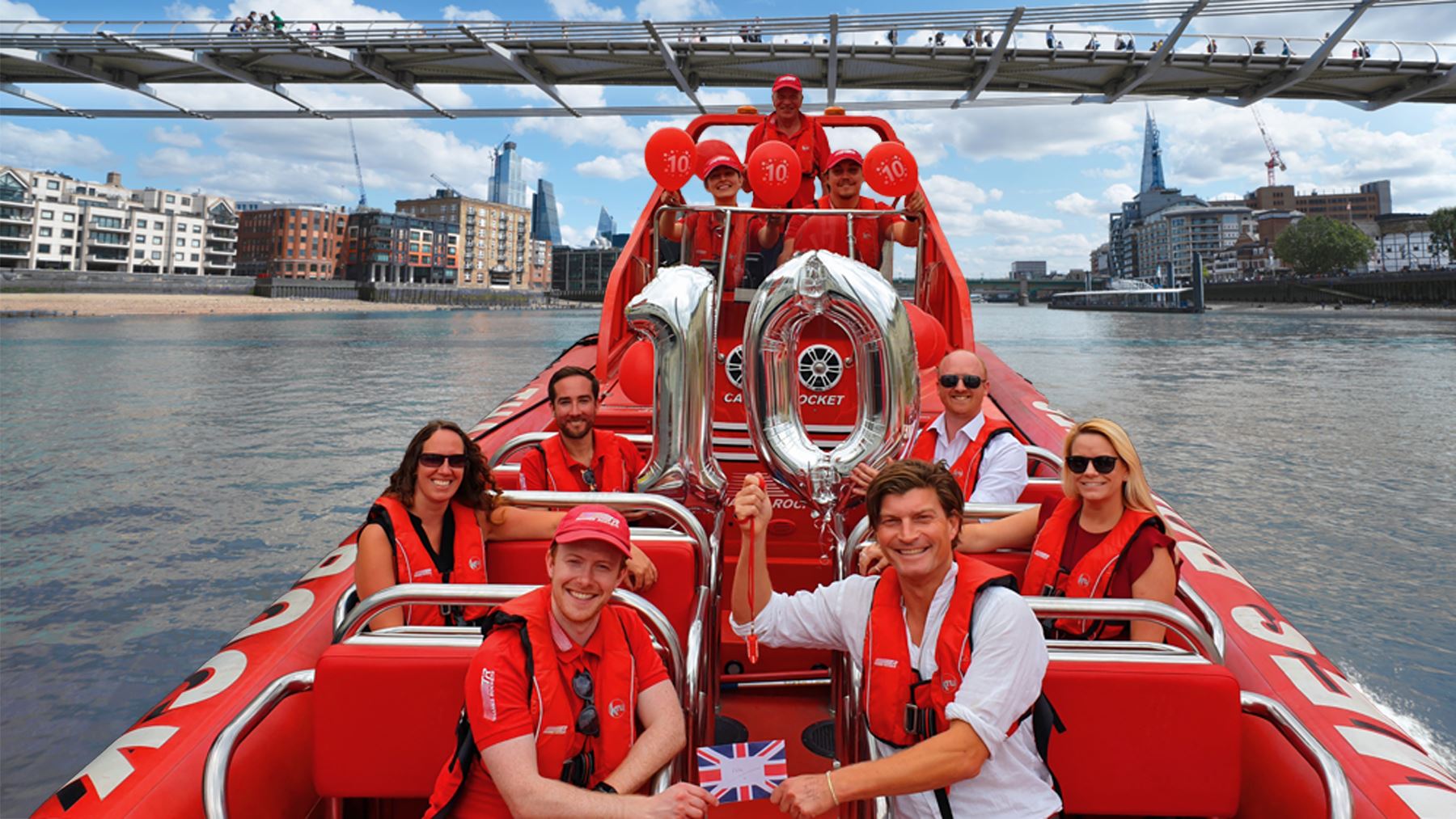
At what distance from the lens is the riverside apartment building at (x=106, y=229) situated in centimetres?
7550

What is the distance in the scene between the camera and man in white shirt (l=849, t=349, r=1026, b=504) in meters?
3.09

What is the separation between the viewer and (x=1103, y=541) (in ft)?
7.45

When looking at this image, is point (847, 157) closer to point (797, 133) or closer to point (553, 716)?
point (797, 133)

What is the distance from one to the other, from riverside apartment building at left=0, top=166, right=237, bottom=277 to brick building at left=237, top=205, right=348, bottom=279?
2580 millimetres

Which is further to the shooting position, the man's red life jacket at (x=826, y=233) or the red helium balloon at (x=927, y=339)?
the man's red life jacket at (x=826, y=233)

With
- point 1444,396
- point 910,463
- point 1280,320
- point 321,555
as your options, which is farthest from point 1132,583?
point 1280,320

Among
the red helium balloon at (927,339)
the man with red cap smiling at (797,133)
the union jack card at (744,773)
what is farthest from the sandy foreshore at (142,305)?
the union jack card at (744,773)

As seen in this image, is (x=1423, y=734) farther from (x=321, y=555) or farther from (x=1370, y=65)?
(x=1370, y=65)

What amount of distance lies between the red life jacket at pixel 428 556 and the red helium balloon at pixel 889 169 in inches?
105

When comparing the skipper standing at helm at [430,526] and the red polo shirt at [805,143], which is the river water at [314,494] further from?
the red polo shirt at [805,143]

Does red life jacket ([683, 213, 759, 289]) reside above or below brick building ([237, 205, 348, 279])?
below

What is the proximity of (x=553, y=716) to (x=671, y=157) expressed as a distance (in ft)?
10.6

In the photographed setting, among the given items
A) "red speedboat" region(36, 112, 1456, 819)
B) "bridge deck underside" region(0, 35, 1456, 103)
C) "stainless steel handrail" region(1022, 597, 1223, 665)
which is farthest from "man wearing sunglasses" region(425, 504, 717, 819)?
"bridge deck underside" region(0, 35, 1456, 103)

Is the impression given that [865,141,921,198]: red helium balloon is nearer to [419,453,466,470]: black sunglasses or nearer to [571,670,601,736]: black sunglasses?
[419,453,466,470]: black sunglasses
